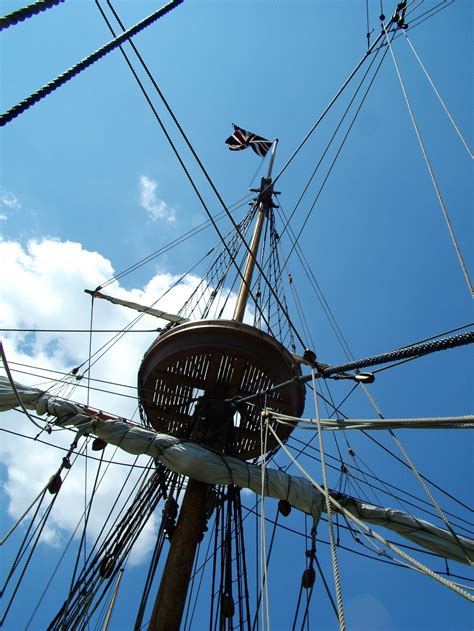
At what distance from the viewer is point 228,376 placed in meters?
6.88

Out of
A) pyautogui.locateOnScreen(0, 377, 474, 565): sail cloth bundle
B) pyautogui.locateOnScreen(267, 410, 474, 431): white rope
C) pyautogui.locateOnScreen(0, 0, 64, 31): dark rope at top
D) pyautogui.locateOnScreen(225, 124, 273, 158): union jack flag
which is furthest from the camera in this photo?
pyautogui.locateOnScreen(225, 124, 273, 158): union jack flag

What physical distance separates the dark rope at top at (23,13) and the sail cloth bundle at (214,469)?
17.8 ft

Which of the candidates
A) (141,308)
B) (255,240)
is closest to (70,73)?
(255,240)

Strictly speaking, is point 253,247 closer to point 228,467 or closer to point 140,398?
point 140,398

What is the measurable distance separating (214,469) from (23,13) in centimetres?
555

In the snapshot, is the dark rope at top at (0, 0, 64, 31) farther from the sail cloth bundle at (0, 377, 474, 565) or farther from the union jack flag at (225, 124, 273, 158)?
the union jack flag at (225, 124, 273, 158)

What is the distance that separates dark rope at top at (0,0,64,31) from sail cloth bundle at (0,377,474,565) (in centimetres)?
542

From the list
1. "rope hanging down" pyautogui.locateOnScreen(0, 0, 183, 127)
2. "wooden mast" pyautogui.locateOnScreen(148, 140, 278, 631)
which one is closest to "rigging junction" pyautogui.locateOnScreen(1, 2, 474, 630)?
"wooden mast" pyautogui.locateOnScreen(148, 140, 278, 631)

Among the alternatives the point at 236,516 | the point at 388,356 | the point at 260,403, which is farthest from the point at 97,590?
the point at 388,356

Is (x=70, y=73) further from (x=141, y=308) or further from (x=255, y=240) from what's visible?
(x=141, y=308)

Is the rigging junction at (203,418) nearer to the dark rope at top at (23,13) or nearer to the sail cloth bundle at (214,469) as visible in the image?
the sail cloth bundle at (214,469)

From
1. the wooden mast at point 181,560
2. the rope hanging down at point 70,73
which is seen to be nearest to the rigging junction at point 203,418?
the wooden mast at point 181,560

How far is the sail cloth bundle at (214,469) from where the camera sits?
5965mm

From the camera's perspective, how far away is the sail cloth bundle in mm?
5965
